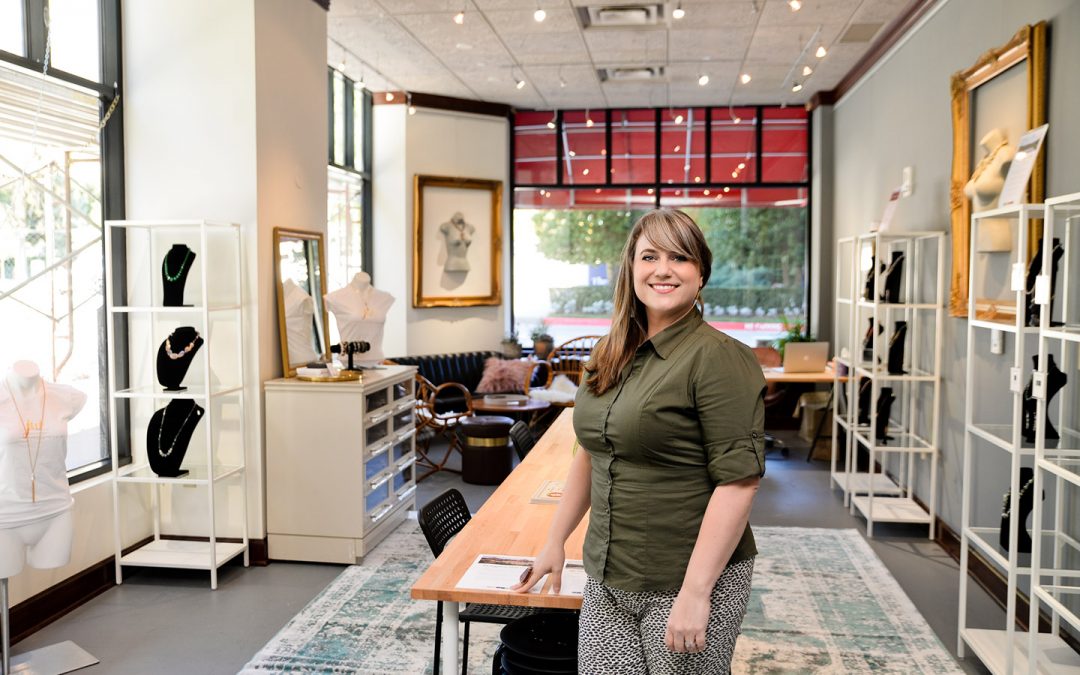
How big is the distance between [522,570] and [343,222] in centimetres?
746

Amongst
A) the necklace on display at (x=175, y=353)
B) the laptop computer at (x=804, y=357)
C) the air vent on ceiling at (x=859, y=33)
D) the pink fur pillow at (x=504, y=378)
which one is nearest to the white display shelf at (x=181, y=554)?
the necklace on display at (x=175, y=353)

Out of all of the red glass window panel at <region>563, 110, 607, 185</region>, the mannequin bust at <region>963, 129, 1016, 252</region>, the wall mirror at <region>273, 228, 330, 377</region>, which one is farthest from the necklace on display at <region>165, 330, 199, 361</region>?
the red glass window panel at <region>563, 110, 607, 185</region>

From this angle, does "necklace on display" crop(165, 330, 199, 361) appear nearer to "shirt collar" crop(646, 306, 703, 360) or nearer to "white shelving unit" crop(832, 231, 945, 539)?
"shirt collar" crop(646, 306, 703, 360)

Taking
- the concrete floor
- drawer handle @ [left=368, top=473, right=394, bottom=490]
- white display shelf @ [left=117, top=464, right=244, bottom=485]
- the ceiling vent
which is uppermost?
the ceiling vent

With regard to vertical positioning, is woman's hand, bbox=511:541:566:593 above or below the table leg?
above

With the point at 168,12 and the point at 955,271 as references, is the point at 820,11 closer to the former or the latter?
the point at 955,271

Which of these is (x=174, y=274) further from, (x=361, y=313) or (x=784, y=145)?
(x=784, y=145)

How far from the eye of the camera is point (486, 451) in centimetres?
768

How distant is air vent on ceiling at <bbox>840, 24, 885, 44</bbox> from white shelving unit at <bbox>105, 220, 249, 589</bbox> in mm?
5110

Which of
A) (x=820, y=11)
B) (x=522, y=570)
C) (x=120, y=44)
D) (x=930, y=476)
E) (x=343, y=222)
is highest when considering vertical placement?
(x=820, y=11)

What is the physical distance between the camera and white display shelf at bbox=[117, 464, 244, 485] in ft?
16.6

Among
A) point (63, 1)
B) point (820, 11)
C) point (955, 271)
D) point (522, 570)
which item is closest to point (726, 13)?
point (820, 11)

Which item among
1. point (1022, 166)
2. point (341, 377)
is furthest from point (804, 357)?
point (341, 377)

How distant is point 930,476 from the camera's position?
20.7 ft
